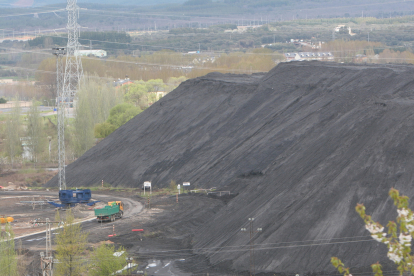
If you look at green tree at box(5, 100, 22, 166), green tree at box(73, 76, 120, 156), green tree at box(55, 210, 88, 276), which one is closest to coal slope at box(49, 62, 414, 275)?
green tree at box(55, 210, 88, 276)

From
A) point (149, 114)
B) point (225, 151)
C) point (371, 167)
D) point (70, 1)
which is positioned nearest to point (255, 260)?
point (371, 167)

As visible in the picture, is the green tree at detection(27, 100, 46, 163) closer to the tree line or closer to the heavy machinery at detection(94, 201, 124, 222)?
the tree line

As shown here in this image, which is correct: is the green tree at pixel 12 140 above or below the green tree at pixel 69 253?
below

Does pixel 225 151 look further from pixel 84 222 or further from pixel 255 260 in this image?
pixel 255 260

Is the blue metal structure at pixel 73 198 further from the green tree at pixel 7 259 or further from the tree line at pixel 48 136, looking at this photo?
the tree line at pixel 48 136

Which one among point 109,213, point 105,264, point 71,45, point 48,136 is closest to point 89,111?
point 48,136

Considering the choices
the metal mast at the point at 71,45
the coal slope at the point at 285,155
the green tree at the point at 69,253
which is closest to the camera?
the green tree at the point at 69,253

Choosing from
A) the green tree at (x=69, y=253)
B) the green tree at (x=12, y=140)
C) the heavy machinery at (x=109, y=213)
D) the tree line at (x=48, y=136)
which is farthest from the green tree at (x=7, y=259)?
the green tree at (x=12, y=140)

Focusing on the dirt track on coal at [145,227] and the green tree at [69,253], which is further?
the dirt track on coal at [145,227]
